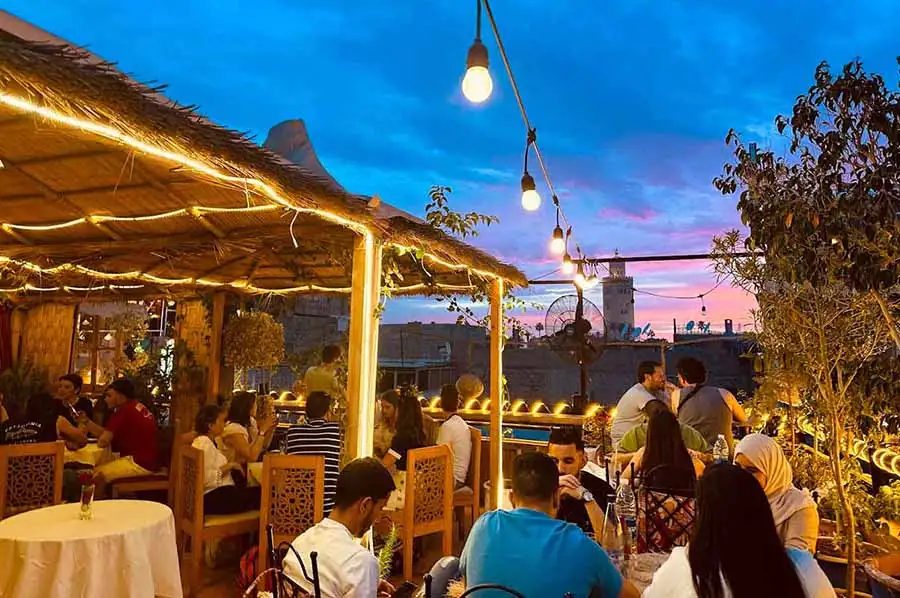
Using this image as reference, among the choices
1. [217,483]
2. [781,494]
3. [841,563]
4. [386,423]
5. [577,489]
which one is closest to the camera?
[781,494]

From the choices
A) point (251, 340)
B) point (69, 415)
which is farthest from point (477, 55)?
point (251, 340)

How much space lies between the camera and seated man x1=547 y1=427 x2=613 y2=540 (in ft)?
9.30

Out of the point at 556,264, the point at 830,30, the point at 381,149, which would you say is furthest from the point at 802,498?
the point at 381,149

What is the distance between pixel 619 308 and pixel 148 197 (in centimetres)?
772

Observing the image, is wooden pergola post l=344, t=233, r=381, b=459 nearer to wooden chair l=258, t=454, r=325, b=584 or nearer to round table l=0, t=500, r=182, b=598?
wooden chair l=258, t=454, r=325, b=584

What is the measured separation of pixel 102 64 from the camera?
2174 mm

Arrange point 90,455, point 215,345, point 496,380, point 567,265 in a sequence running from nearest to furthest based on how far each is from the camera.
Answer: point 90,455 → point 496,380 → point 567,265 → point 215,345

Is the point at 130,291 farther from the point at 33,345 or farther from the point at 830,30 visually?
the point at 830,30

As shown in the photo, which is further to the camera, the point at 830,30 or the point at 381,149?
the point at 381,149

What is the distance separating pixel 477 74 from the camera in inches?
109

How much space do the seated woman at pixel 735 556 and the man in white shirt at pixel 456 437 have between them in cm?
342

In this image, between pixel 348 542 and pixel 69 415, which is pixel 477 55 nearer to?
pixel 348 542

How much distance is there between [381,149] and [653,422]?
22.7 m

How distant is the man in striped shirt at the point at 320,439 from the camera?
4.35 m
